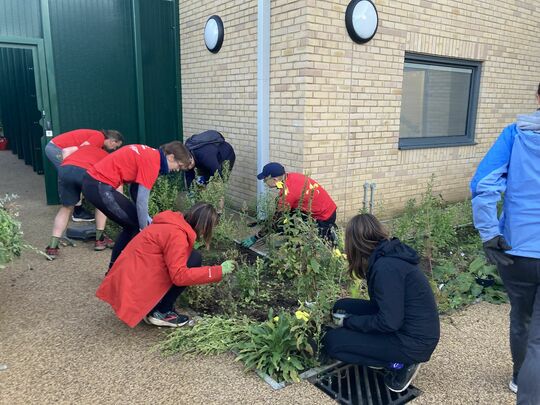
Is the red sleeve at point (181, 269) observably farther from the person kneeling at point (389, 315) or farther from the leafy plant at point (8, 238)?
the leafy plant at point (8, 238)

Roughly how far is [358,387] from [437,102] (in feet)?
18.3

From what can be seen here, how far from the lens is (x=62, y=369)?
2994 millimetres

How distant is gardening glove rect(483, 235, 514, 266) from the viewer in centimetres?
249

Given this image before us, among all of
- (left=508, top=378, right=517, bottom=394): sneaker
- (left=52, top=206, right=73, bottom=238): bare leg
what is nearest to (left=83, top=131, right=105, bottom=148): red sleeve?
(left=52, top=206, right=73, bottom=238): bare leg

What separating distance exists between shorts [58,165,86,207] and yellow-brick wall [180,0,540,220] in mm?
2392

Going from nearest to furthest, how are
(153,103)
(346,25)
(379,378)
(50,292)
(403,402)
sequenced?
(403,402)
(379,378)
(50,292)
(346,25)
(153,103)

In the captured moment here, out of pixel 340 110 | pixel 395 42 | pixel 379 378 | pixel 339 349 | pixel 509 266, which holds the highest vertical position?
pixel 395 42

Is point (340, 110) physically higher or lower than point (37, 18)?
lower

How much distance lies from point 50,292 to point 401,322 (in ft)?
10.2

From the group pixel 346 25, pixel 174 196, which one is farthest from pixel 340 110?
pixel 174 196

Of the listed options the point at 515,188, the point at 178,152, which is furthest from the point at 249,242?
the point at 515,188

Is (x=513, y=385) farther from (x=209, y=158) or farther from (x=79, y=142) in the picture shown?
(x=79, y=142)

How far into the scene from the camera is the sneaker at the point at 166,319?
3.47 meters

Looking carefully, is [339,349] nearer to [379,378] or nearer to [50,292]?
[379,378]
